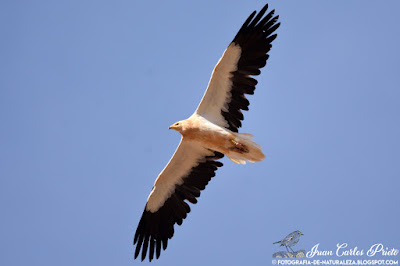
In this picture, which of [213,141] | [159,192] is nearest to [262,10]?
[213,141]

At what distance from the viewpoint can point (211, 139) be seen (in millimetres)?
9695

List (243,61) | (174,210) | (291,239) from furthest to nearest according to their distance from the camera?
(174,210), (243,61), (291,239)

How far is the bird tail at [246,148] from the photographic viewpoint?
955 cm

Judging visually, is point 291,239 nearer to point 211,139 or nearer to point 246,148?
point 246,148

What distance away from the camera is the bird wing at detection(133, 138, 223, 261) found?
33.7 feet

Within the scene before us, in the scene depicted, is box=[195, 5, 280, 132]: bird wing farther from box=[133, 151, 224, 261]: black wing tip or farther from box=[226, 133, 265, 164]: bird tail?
box=[133, 151, 224, 261]: black wing tip

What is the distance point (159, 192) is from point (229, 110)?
2166 mm

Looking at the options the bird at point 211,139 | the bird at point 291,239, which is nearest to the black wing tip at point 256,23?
the bird at point 211,139

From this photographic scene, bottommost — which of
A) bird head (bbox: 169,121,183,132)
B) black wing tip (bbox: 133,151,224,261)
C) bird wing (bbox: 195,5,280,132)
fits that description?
black wing tip (bbox: 133,151,224,261)

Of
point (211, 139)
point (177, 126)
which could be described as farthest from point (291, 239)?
point (177, 126)

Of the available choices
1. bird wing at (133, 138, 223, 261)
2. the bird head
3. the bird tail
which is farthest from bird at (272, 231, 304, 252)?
the bird head

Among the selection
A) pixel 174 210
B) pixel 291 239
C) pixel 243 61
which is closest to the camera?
pixel 291 239

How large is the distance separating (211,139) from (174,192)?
57.1 inches

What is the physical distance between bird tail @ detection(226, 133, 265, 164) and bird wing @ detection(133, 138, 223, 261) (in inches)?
25.1
